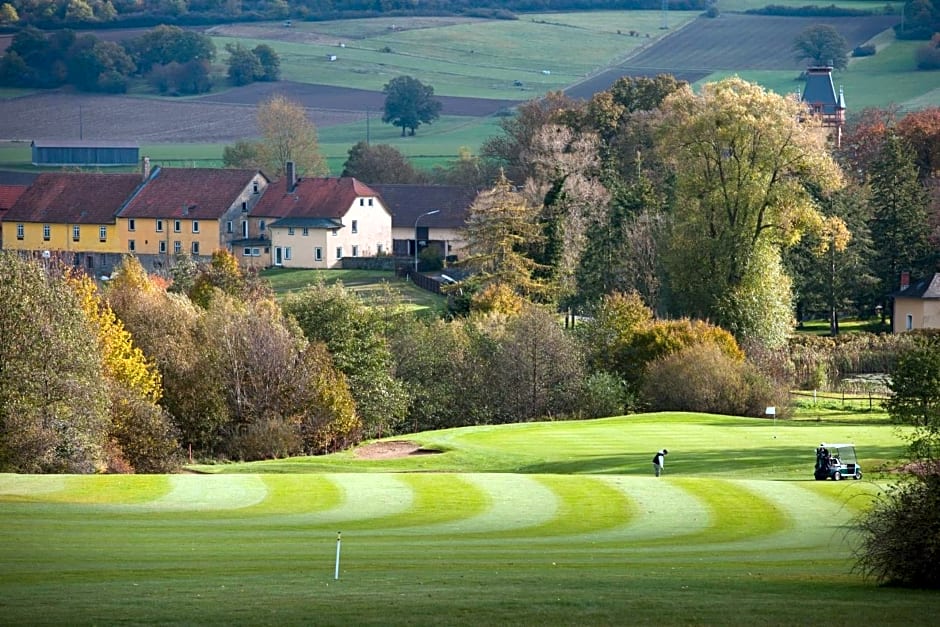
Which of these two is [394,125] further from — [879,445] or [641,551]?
[641,551]

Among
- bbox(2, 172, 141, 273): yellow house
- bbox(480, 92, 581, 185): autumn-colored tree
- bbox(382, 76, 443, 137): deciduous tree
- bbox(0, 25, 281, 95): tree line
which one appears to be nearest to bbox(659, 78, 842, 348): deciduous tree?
bbox(480, 92, 581, 185): autumn-colored tree

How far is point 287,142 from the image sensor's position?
13438 centimetres

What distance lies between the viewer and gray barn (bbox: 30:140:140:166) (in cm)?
14538

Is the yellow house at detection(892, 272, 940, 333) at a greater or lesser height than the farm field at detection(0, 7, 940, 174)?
lesser

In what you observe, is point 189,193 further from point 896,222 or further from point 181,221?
point 896,222

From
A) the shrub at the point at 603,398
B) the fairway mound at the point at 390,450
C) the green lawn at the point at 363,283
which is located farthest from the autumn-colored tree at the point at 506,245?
the fairway mound at the point at 390,450

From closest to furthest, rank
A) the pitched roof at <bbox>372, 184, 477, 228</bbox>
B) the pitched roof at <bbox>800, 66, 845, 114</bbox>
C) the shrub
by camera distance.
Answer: the shrub, the pitched roof at <bbox>372, 184, 477, 228</bbox>, the pitched roof at <bbox>800, 66, 845, 114</bbox>

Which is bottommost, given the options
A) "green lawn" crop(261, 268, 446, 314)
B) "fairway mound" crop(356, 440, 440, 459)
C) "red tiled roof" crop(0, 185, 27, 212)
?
"fairway mound" crop(356, 440, 440, 459)

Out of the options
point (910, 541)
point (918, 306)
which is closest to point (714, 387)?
point (918, 306)

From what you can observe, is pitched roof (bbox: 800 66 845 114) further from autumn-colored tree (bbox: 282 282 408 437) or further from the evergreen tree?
autumn-colored tree (bbox: 282 282 408 437)

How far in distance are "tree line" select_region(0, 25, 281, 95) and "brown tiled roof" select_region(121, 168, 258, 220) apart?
75188mm

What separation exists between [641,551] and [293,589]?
719 cm

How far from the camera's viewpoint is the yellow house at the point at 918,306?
79.2m

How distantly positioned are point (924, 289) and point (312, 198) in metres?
43.0
